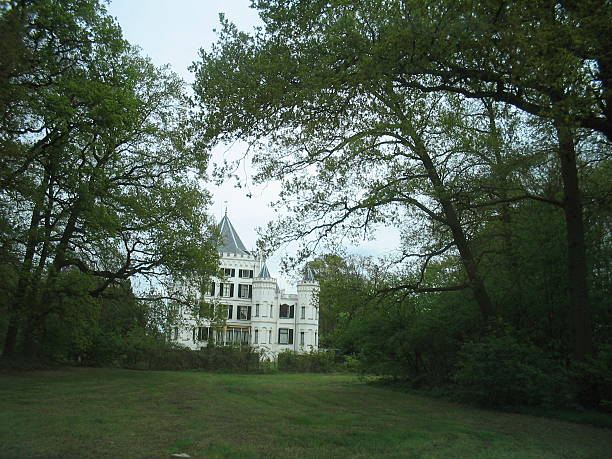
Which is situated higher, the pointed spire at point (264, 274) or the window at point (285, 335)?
the pointed spire at point (264, 274)

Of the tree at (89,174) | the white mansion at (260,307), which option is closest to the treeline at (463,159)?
the tree at (89,174)

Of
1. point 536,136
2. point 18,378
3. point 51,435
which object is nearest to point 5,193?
point 18,378

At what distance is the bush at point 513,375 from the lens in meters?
13.2

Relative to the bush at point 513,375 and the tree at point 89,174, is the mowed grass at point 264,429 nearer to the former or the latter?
the bush at point 513,375

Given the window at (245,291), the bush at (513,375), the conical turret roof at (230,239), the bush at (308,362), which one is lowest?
the bush at (513,375)

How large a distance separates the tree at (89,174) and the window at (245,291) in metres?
37.1

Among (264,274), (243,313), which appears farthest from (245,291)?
(264,274)

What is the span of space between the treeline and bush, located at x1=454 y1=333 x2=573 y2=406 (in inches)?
1.8

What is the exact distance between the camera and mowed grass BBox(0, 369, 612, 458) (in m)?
7.50

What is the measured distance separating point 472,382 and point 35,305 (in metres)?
16.6

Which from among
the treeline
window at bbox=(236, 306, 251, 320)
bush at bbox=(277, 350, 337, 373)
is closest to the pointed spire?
window at bbox=(236, 306, 251, 320)

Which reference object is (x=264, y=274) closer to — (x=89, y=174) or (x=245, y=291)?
(x=245, y=291)

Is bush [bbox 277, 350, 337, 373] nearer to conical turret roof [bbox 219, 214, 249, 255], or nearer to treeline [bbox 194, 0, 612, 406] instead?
treeline [bbox 194, 0, 612, 406]

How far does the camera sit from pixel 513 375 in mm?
13703
